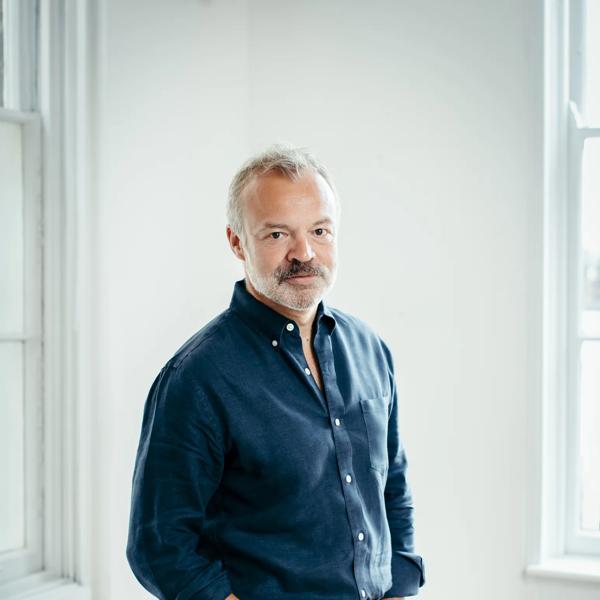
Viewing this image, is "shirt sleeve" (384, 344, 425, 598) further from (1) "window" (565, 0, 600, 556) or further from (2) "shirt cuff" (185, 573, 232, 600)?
(1) "window" (565, 0, 600, 556)

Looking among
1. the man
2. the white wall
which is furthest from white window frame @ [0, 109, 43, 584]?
the man

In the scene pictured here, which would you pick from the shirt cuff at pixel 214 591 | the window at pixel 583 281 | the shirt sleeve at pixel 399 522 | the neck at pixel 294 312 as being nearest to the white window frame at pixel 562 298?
the window at pixel 583 281

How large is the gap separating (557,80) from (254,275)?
4.07ft

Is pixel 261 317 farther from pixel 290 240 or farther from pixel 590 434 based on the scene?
pixel 590 434

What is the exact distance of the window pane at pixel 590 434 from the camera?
238 centimetres

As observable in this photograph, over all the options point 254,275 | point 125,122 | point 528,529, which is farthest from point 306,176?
point 528,529

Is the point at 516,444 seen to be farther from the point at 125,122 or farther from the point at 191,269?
the point at 125,122

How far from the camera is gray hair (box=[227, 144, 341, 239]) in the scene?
5.32ft

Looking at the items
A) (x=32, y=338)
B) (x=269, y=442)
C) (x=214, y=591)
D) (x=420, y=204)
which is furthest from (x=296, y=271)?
(x=420, y=204)

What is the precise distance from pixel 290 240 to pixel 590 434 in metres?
1.27

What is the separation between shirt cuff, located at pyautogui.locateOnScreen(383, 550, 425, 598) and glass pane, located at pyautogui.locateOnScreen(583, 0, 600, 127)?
1.38m

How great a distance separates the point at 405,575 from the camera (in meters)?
1.75

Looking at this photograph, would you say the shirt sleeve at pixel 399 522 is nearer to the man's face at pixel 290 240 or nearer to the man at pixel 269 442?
the man at pixel 269 442

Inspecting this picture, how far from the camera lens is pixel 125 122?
2.05 m
